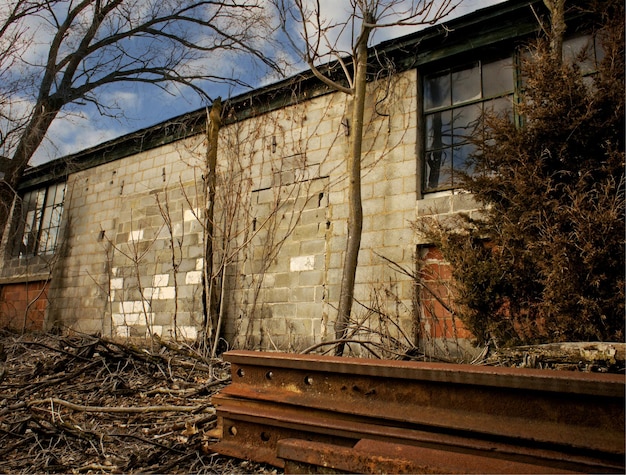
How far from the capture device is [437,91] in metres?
6.71

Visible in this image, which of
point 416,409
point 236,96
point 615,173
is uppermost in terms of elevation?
point 236,96

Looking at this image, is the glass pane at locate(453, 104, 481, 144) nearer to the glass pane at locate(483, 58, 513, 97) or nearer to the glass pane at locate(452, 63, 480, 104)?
the glass pane at locate(452, 63, 480, 104)

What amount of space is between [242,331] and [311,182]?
253 cm

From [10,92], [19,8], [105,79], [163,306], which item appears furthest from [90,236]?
[19,8]

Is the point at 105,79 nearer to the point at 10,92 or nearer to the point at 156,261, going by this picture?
the point at 10,92

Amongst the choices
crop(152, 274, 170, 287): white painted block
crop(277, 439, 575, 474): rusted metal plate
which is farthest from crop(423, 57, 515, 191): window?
crop(152, 274, 170, 287): white painted block

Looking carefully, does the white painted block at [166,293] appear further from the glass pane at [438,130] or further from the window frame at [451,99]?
the glass pane at [438,130]

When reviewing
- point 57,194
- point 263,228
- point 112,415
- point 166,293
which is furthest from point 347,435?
point 57,194

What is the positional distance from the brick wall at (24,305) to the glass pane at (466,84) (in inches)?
384

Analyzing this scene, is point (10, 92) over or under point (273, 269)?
over

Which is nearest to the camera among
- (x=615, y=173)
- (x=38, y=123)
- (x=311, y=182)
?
(x=615, y=173)

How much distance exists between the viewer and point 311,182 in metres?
7.30

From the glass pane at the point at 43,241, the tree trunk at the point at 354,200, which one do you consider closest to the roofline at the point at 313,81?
the tree trunk at the point at 354,200

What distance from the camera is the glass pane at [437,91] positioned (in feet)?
21.7
